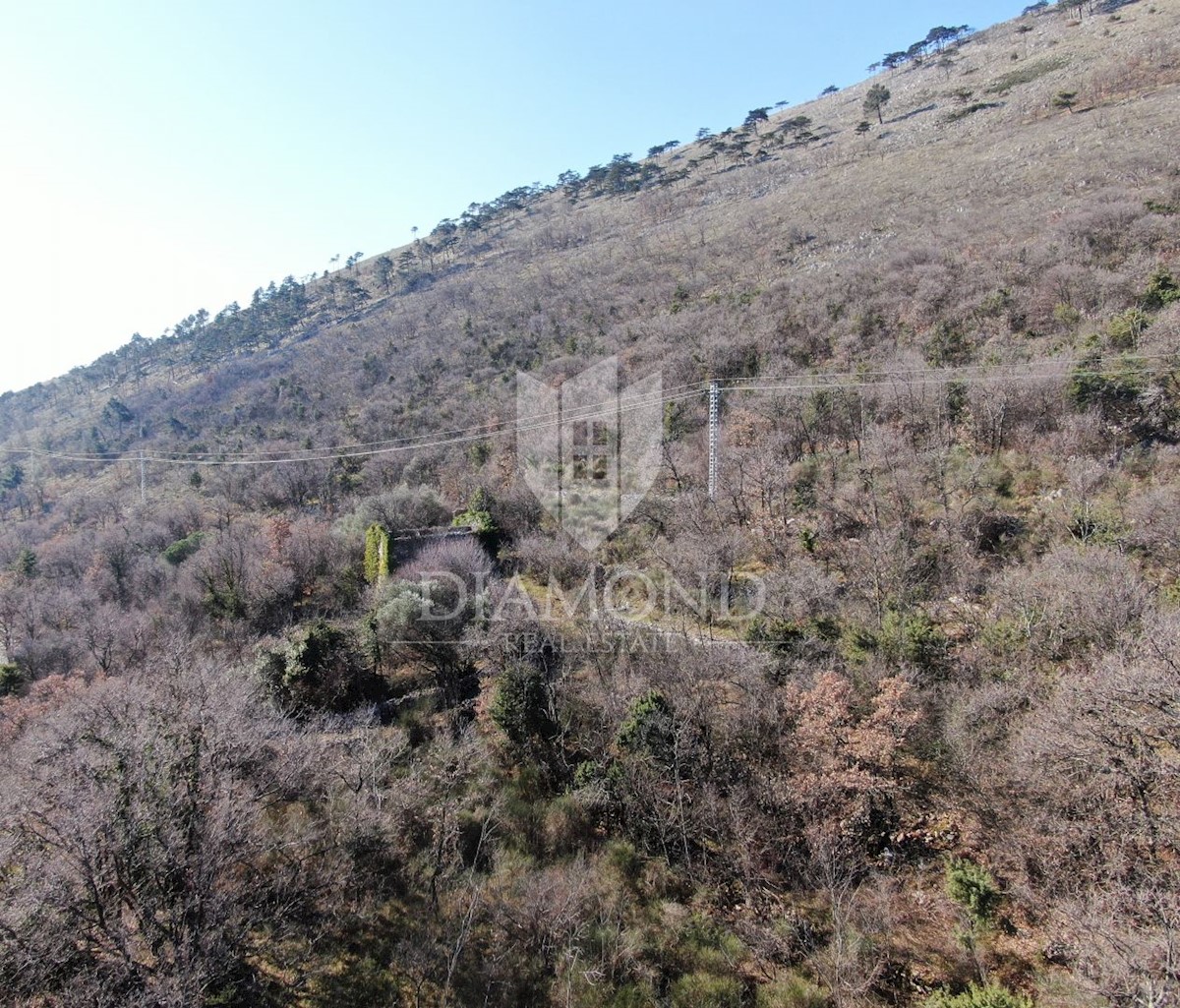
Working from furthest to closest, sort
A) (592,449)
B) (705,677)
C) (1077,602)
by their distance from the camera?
(592,449) < (705,677) < (1077,602)

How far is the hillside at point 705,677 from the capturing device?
9.31 metres

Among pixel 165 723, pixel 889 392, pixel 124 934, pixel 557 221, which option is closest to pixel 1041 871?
pixel 124 934

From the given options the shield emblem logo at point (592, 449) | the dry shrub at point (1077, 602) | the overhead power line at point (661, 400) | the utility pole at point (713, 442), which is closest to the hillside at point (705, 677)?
the dry shrub at point (1077, 602)

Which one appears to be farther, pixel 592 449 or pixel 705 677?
pixel 592 449

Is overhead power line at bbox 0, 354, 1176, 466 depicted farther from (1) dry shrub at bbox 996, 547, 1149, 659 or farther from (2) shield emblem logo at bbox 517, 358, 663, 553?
(1) dry shrub at bbox 996, 547, 1149, 659

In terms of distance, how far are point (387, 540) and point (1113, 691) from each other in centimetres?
2257

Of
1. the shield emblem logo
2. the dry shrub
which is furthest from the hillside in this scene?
the shield emblem logo

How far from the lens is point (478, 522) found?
84.6 feet

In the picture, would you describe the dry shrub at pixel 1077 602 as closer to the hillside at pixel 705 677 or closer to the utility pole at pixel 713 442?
the hillside at pixel 705 677

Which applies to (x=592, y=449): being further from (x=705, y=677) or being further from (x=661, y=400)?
(x=705, y=677)

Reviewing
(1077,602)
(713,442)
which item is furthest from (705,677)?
(713,442)

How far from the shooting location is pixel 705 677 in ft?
49.8

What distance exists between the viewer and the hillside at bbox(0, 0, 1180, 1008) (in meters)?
9.31

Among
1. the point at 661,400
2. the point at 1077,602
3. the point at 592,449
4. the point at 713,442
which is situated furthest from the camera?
the point at 661,400
